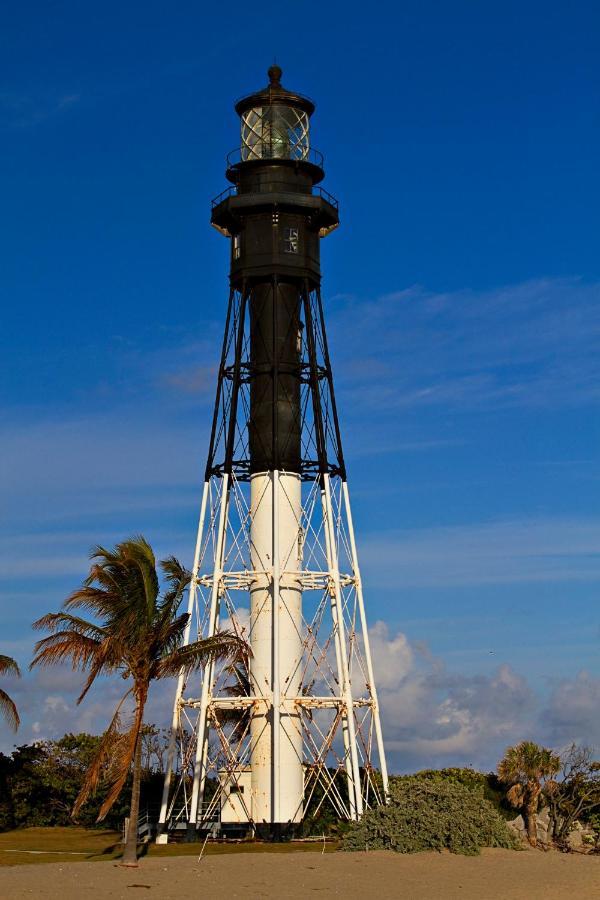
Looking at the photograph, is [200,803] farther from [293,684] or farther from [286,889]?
[286,889]

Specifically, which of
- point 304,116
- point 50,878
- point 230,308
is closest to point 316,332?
point 230,308

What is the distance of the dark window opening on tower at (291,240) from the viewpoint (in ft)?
180

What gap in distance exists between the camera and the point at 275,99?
56.6 meters

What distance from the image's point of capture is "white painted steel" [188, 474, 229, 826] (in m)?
49.8

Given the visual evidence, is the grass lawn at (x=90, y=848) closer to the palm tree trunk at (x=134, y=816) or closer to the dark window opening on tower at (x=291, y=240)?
the palm tree trunk at (x=134, y=816)

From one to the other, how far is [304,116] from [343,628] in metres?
23.3

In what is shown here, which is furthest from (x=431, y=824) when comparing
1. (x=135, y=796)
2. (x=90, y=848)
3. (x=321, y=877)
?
(x=90, y=848)

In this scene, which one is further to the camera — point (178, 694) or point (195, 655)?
point (178, 694)

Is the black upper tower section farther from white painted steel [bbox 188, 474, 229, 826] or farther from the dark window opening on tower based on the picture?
white painted steel [bbox 188, 474, 229, 826]

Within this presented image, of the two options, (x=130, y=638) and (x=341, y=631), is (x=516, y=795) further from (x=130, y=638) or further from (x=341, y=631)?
(x=130, y=638)

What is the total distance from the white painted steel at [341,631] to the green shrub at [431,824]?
5256 mm

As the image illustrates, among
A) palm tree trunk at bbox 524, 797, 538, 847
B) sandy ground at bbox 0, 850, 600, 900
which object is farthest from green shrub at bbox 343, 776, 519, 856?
palm tree trunk at bbox 524, 797, 538, 847

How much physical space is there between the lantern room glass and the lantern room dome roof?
0.18 meters

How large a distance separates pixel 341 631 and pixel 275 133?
22606 mm
